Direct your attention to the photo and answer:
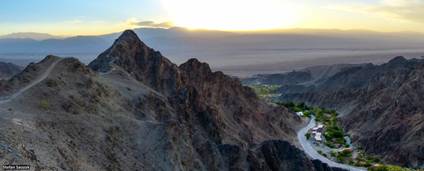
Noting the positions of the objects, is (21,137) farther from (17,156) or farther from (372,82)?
(372,82)

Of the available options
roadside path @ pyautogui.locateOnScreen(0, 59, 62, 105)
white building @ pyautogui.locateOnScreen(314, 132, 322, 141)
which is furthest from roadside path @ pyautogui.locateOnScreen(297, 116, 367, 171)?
roadside path @ pyautogui.locateOnScreen(0, 59, 62, 105)

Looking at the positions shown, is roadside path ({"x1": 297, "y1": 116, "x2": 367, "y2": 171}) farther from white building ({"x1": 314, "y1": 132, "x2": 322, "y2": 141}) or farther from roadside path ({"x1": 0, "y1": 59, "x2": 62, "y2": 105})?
roadside path ({"x1": 0, "y1": 59, "x2": 62, "y2": 105})

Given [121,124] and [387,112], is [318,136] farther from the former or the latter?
[121,124]

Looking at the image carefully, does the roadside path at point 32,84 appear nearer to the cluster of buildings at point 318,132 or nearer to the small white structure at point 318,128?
the cluster of buildings at point 318,132

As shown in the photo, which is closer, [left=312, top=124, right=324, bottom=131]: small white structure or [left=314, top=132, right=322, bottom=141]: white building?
[left=314, top=132, right=322, bottom=141]: white building

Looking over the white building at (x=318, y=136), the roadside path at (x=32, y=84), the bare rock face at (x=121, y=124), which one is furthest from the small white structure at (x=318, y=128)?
the roadside path at (x=32, y=84)

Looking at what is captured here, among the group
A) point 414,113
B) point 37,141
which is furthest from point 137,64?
point 414,113
